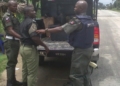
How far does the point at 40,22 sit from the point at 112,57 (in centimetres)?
262

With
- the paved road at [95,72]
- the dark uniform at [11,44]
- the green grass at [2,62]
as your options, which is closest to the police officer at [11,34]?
the dark uniform at [11,44]

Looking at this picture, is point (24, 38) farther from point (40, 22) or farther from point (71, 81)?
point (40, 22)

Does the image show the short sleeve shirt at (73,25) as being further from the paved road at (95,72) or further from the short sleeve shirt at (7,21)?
the paved road at (95,72)

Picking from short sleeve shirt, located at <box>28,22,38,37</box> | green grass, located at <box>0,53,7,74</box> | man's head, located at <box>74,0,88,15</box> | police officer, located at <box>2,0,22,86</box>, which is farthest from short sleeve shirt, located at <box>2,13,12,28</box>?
green grass, located at <box>0,53,7,74</box>

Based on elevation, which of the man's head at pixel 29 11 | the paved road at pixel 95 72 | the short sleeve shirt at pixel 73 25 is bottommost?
the paved road at pixel 95 72

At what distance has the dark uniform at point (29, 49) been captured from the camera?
3.88 meters

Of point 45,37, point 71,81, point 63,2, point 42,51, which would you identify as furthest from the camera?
point 63,2

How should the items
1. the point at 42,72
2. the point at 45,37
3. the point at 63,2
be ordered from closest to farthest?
the point at 42,72
the point at 45,37
the point at 63,2

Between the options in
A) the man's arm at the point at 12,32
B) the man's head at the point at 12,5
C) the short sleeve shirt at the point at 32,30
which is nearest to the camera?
the short sleeve shirt at the point at 32,30

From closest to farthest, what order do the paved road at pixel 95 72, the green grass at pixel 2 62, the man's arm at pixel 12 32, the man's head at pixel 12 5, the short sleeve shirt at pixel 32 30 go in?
the short sleeve shirt at pixel 32 30 < the man's arm at pixel 12 32 < the man's head at pixel 12 5 < the paved road at pixel 95 72 < the green grass at pixel 2 62

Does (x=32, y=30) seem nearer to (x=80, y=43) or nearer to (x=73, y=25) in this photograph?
(x=73, y=25)

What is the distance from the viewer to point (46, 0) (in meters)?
7.39

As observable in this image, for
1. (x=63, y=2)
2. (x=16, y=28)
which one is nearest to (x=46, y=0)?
(x=63, y=2)

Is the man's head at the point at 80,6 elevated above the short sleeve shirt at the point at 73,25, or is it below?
above
